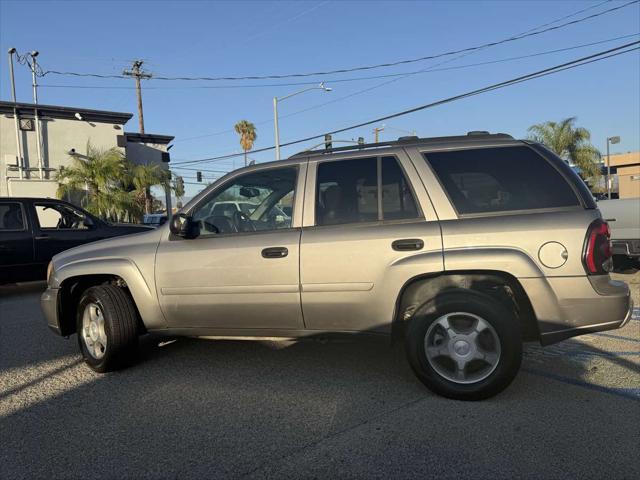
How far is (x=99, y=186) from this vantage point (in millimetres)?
23312

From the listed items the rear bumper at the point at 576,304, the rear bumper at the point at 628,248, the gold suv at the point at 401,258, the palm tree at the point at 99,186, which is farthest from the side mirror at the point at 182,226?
the palm tree at the point at 99,186

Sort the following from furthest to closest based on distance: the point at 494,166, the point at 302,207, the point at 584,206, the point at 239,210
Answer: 1. the point at 239,210
2. the point at 302,207
3. the point at 494,166
4. the point at 584,206

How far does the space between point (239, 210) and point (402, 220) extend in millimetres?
1478

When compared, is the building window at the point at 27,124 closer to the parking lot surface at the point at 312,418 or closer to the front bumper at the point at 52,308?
the parking lot surface at the point at 312,418

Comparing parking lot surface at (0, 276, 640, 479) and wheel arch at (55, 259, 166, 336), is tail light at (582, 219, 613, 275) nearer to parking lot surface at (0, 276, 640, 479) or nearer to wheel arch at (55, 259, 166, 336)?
parking lot surface at (0, 276, 640, 479)

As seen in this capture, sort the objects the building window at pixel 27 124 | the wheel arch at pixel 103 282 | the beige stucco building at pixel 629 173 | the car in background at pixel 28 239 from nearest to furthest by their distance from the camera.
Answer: the wheel arch at pixel 103 282, the car in background at pixel 28 239, the building window at pixel 27 124, the beige stucco building at pixel 629 173

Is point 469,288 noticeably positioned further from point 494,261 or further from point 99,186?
point 99,186

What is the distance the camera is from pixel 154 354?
531 centimetres

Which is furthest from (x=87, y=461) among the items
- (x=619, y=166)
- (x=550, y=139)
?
(x=619, y=166)

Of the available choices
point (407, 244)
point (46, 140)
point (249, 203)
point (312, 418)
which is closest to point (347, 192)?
point (407, 244)

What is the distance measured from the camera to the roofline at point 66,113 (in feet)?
75.3

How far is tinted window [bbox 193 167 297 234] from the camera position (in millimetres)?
4301

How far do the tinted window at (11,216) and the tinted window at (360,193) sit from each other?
7495 millimetres

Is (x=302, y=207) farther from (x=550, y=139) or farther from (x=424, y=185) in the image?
(x=550, y=139)
